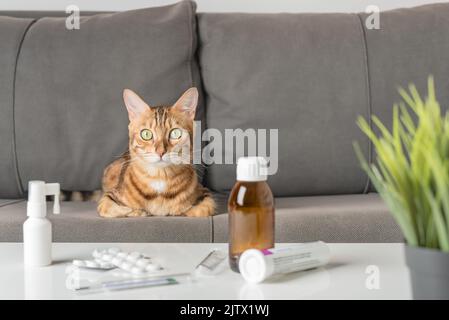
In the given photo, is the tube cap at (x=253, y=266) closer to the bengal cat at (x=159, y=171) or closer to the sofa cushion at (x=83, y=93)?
the bengal cat at (x=159, y=171)

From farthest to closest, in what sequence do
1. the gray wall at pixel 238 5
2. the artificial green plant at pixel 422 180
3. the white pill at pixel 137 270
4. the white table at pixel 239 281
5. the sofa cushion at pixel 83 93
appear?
the gray wall at pixel 238 5
the sofa cushion at pixel 83 93
the white pill at pixel 137 270
the white table at pixel 239 281
the artificial green plant at pixel 422 180

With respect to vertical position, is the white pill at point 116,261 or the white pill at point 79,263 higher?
the white pill at point 116,261

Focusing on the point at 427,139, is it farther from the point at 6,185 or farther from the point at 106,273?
the point at 6,185

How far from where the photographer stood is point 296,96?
2.04 meters

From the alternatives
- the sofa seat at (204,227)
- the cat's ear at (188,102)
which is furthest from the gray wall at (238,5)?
the sofa seat at (204,227)

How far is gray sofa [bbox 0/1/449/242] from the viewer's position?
202cm

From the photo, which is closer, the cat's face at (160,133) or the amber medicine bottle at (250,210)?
the amber medicine bottle at (250,210)

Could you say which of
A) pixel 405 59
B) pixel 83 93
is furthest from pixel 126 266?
pixel 405 59

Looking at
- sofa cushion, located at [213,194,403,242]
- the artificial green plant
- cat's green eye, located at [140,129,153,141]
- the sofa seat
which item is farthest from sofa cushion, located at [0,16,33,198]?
the artificial green plant

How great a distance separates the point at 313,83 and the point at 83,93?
701mm

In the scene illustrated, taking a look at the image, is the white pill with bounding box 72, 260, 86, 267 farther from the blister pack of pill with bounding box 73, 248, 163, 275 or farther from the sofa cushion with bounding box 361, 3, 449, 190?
the sofa cushion with bounding box 361, 3, 449, 190

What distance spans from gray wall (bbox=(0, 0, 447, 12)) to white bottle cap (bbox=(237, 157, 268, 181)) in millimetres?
1579

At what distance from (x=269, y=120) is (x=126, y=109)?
0.43 meters

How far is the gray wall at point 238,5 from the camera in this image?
242 cm
